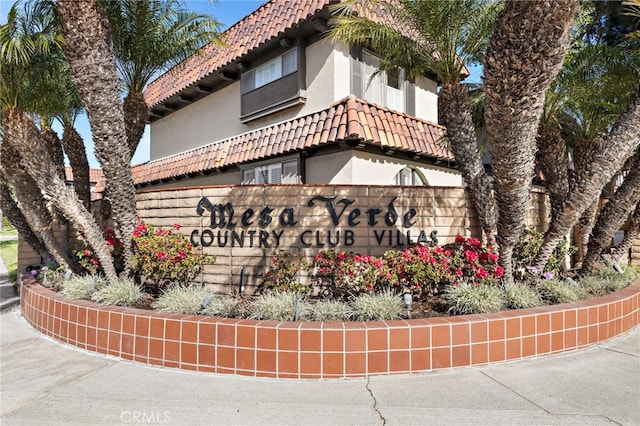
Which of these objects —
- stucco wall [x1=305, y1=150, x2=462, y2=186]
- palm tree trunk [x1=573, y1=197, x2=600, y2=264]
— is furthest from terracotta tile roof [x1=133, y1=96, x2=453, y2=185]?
palm tree trunk [x1=573, y1=197, x2=600, y2=264]

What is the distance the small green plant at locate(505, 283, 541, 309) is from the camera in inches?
197

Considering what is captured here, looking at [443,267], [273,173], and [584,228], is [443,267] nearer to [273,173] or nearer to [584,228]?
[584,228]

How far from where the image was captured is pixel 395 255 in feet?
18.8

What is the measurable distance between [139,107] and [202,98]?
5.80 metres

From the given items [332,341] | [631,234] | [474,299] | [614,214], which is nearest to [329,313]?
[332,341]

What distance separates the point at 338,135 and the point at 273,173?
3.00 meters

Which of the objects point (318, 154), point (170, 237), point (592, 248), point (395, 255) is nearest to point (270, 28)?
point (318, 154)

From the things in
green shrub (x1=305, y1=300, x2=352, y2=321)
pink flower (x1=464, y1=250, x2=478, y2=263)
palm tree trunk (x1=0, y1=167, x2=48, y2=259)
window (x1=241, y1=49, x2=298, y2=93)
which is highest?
window (x1=241, y1=49, x2=298, y2=93)

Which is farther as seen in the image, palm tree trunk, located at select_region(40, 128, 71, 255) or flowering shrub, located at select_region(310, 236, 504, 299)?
palm tree trunk, located at select_region(40, 128, 71, 255)

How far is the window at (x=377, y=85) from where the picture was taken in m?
9.23

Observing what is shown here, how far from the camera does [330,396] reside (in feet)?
Answer: 12.2

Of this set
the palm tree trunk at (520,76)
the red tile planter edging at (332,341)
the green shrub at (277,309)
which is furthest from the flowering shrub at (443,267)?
the green shrub at (277,309)

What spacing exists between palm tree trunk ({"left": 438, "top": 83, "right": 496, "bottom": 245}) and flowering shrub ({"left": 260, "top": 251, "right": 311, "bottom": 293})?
9.60ft

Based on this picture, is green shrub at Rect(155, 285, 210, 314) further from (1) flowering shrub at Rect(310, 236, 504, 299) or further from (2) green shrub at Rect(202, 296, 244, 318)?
(1) flowering shrub at Rect(310, 236, 504, 299)
